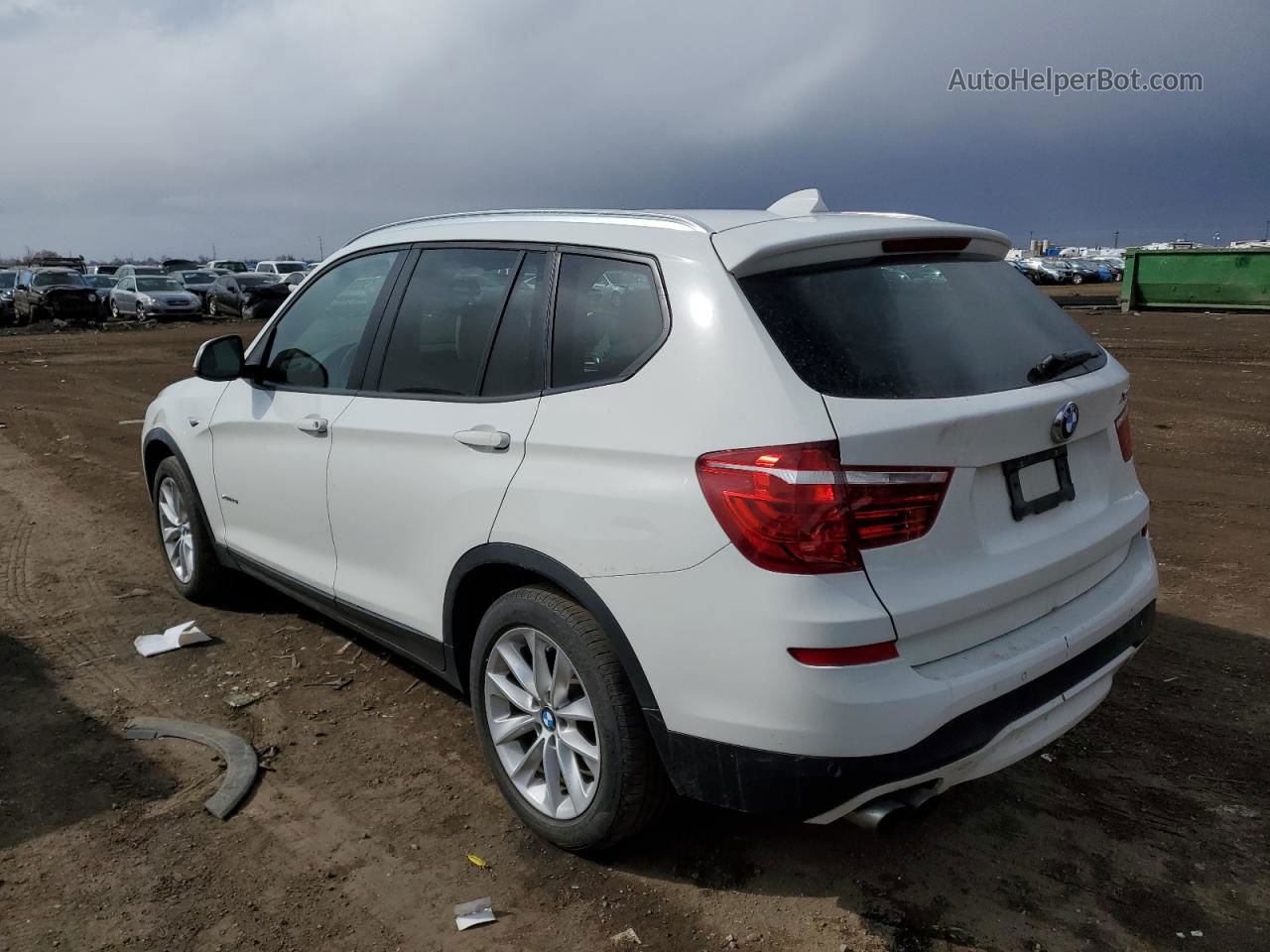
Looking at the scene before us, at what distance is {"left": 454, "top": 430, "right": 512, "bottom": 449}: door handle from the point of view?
306 cm

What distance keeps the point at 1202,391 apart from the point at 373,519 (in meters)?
11.6

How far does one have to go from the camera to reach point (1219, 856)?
3072 millimetres

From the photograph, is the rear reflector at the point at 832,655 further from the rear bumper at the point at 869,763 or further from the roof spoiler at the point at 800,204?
the roof spoiler at the point at 800,204

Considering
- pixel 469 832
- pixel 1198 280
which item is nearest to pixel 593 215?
pixel 469 832

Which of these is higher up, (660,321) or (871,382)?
(660,321)

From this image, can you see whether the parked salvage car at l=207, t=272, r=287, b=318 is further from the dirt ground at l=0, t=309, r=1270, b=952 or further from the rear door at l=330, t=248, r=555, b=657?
the rear door at l=330, t=248, r=555, b=657

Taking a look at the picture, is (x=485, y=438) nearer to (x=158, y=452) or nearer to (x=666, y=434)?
(x=666, y=434)

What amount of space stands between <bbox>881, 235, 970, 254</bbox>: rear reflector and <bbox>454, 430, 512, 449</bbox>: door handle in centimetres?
124

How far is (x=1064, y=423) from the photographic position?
9.24 feet

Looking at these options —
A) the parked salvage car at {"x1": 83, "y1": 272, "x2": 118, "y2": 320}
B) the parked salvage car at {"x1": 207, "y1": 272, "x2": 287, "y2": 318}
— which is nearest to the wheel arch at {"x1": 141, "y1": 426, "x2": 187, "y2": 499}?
the parked salvage car at {"x1": 207, "y1": 272, "x2": 287, "y2": 318}

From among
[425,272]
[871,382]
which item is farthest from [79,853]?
[871,382]

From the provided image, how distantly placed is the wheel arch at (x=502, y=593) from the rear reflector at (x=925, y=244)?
131 cm

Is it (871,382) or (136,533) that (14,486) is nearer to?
(136,533)

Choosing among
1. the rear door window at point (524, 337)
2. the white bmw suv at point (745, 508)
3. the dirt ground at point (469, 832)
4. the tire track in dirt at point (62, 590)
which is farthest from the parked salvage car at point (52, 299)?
the rear door window at point (524, 337)
